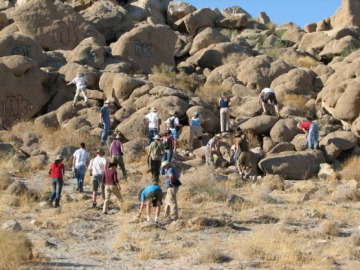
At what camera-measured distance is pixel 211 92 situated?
92.4 ft

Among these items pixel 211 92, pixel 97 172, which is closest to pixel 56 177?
pixel 97 172

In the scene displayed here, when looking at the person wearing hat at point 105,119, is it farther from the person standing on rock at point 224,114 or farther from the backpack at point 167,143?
the person standing on rock at point 224,114

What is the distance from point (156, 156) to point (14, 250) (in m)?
7.58

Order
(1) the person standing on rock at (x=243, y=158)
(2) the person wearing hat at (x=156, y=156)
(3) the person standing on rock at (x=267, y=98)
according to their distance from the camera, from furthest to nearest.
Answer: (3) the person standing on rock at (x=267, y=98)
(1) the person standing on rock at (x=243, y=158)
(2) the person wearing hat at (x=156, y=156)

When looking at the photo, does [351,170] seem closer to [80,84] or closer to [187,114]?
[187,114]

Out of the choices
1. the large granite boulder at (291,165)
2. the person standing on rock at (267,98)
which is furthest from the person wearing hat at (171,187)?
the person standing on rock at (267,98)

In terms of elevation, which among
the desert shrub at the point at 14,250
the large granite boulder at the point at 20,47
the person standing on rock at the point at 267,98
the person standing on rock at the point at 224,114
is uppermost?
the large granite boulder at the point at 20,47

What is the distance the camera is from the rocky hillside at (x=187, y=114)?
14359 millimetres

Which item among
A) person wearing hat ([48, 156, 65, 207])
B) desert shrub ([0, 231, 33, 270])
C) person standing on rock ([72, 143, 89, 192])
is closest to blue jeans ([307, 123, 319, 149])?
person standing on rock ([72, 143, 89, 192])

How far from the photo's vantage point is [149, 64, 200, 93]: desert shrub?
2903 cm

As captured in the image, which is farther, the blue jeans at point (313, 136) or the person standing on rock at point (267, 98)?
the person standing on rock at point (267, 98)

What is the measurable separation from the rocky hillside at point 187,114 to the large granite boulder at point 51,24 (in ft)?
0.18

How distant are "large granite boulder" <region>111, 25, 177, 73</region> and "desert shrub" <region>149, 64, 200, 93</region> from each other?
3.82 ft

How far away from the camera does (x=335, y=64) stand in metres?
32.3
